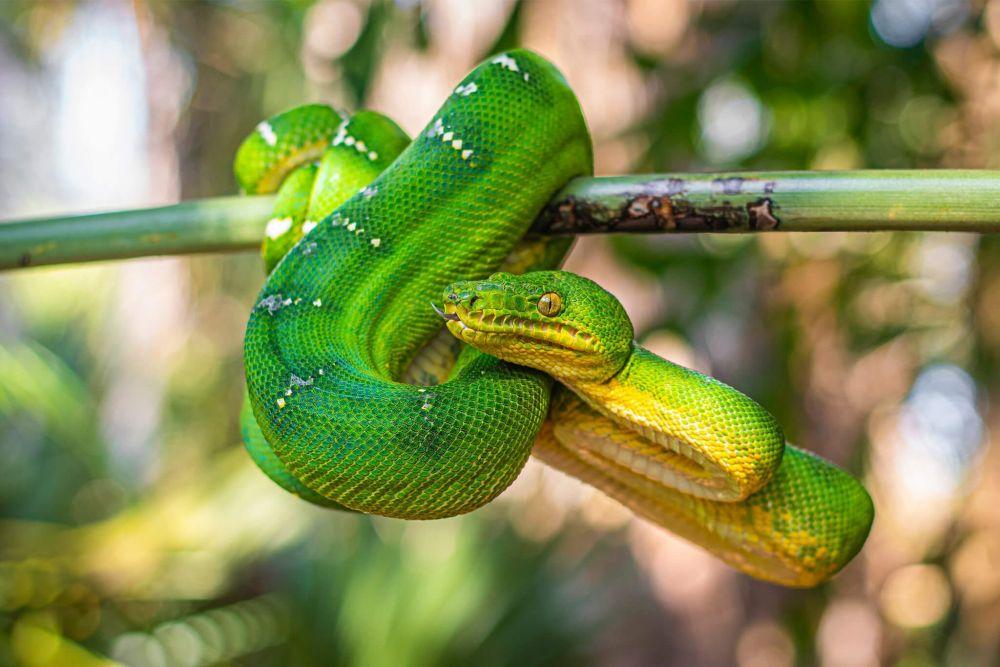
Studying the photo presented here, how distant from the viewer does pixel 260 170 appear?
1989mm

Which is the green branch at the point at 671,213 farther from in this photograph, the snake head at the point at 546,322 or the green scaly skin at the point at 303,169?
the snake head at the point at 546,322

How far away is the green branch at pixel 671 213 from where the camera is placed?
53.1 inches

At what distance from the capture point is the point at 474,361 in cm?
155

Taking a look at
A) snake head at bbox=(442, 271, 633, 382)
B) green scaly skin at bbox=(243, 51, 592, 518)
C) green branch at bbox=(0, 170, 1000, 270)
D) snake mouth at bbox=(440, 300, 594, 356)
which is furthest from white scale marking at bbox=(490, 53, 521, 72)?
snake mouth at bbox=(440, 300, 594, 356)

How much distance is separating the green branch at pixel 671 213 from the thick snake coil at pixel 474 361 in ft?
0.29

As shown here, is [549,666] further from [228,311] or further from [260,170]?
[228,311]

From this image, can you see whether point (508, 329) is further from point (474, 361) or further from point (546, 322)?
point (474, 361)

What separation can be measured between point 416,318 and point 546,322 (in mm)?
330

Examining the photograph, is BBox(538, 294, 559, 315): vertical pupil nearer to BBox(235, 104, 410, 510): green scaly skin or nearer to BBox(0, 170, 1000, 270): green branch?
BBox(0, 170, 1000, 270): green branch

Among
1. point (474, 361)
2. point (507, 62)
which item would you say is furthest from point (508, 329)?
point (507, 62)

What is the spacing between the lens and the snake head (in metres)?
1.36

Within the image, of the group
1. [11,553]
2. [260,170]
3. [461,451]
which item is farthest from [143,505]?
[461,451]

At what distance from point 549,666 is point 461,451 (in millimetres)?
2797

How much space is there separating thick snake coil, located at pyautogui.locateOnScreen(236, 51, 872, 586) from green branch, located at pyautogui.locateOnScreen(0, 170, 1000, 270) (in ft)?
0.29
